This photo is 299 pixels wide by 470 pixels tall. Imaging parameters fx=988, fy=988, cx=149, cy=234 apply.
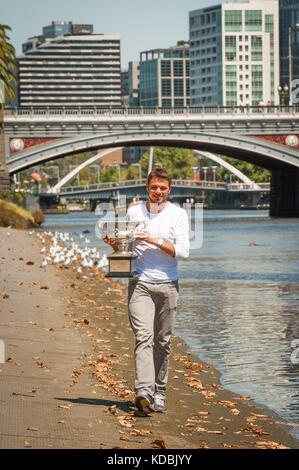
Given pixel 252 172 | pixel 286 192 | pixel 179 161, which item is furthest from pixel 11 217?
pixel 179 161

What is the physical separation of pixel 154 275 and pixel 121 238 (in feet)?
1.55

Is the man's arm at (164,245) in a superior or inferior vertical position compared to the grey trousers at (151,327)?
superior

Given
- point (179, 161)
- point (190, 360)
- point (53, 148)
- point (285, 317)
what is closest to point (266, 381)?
point (190, 360)

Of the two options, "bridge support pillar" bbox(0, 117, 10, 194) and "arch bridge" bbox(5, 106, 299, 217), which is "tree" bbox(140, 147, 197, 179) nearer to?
"arch bridge" bbox(5, 106, 299, 217)

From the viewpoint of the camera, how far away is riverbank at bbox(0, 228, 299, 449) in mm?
8000

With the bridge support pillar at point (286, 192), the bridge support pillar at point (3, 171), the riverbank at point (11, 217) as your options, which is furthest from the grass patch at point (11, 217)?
the bridge support pillar at point (286, 192)

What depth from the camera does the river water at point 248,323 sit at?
38.1ft

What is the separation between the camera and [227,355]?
1386cm

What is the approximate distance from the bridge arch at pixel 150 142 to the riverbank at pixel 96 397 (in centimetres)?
6542

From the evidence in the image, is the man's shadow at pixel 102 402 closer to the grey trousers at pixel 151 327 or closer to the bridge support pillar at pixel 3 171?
the grey trousers at pixel 151 327

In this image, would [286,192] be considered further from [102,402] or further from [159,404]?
[159,404]
